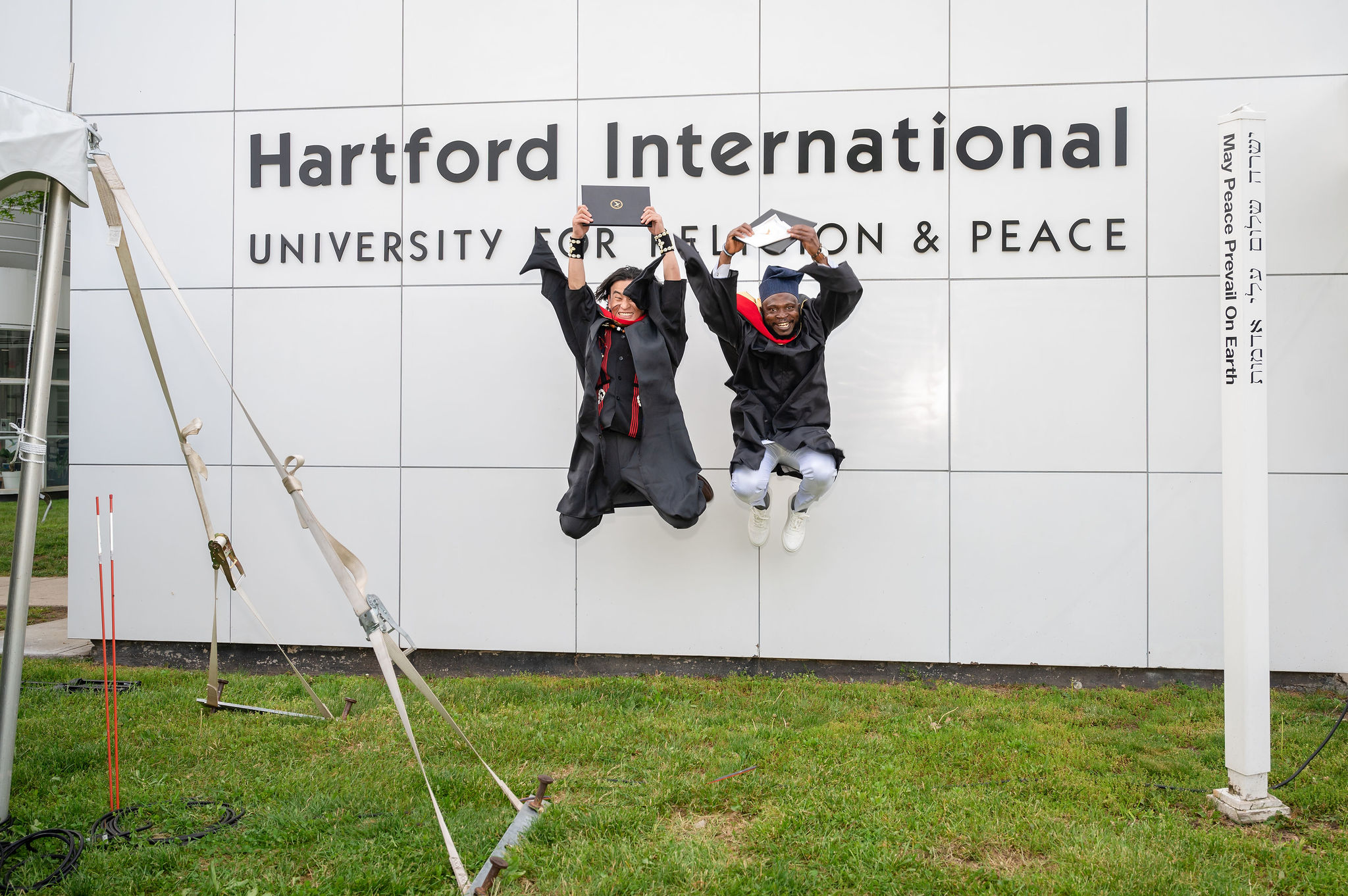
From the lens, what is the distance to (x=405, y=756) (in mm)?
3896

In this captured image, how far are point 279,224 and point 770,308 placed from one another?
10.9ft

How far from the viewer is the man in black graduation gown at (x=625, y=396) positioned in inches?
179

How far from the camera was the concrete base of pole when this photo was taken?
324cm

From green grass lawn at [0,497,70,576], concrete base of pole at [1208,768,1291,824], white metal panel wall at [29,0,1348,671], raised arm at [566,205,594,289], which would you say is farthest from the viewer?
green grass lawn at [0,497,70,576]

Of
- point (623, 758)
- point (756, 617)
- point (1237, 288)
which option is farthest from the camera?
point (756, 617)

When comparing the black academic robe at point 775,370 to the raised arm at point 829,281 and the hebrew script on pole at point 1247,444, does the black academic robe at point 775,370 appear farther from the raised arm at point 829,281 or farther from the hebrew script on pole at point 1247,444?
the hebrew script on pole at point 1247,444

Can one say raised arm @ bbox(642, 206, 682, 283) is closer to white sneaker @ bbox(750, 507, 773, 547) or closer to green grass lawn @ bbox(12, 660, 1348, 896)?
white sneaker @ bbox(750, 507, 773, 547)

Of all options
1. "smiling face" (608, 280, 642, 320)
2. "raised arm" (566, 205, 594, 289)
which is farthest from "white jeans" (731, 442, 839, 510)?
"raised arm" (566, 205, 594, 289)

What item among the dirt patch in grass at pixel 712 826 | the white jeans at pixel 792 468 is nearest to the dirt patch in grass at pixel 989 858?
the dirt patch in grass at pixel 712 826

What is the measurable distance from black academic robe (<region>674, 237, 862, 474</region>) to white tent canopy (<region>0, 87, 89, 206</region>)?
2680 millimetres

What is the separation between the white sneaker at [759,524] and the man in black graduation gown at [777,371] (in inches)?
6.8

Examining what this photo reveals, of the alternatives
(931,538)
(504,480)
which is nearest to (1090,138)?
(931,538)

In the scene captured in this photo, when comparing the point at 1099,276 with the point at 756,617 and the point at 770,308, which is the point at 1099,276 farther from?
the point at 756,617

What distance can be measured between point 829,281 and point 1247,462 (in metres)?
2.03
